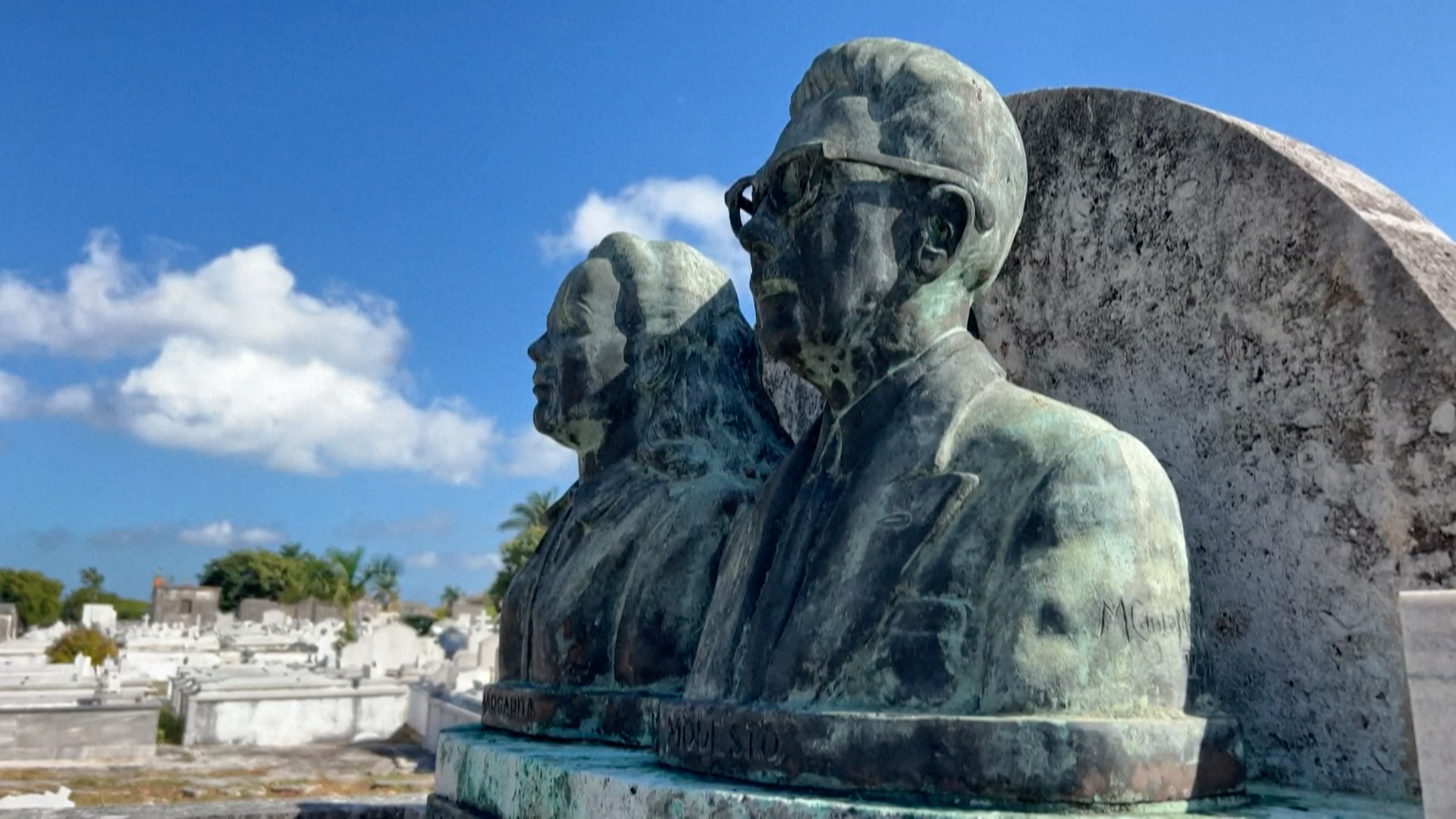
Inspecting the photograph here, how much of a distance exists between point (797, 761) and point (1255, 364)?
1.48 m

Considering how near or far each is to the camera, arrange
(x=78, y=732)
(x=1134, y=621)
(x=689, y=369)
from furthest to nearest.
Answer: (x=78, y=732), (x=689, y=369), (x=1134, y=621)

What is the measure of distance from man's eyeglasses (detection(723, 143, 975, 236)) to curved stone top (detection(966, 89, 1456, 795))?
0.76m

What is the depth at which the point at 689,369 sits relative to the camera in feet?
13.7

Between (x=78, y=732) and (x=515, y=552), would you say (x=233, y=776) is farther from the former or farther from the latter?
(x=515, y=552)

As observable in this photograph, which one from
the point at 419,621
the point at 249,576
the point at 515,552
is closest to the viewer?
the point at 515,552

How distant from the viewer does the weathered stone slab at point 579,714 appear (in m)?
3.42

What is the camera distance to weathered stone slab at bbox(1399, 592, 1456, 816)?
1827 mm

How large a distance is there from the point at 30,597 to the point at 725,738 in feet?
193

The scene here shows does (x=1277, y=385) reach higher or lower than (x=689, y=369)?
lower

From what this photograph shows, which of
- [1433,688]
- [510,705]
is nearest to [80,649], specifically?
[510,705]

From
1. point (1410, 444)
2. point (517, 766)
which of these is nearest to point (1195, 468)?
point (1410, 444)

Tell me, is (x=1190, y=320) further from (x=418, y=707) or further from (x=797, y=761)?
(x=418, y=707)

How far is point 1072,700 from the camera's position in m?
2.24

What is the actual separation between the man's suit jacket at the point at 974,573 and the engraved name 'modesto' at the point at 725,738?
98 mm
